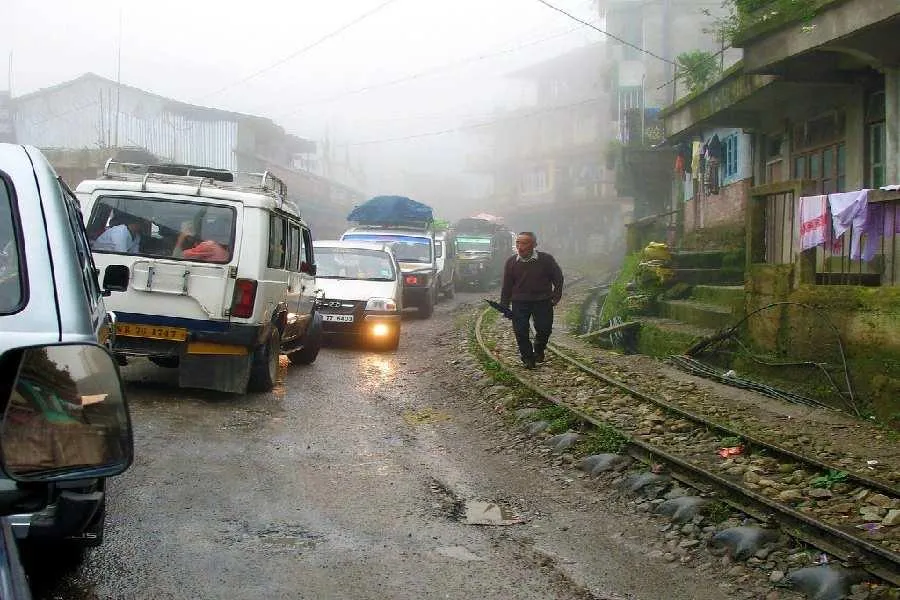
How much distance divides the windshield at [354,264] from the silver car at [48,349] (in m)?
11.1

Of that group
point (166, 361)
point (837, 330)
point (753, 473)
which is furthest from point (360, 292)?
point (753, 473)

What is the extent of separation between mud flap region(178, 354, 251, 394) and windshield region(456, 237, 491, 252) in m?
21.9

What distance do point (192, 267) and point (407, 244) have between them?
13173 millimetres

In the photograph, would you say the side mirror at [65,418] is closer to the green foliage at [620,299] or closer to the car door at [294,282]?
the car door at [294,282]

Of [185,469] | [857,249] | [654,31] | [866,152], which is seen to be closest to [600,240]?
[654,31]

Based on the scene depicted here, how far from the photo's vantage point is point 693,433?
7.77m

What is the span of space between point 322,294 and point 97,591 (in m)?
10.1

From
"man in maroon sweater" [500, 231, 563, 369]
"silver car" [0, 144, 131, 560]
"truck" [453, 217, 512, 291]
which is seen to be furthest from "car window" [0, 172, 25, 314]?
"truck" [453, 217, 512, 291]

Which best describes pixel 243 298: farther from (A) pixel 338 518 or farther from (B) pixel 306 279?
(A) pixel 338 518

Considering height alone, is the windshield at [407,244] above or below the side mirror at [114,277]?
above

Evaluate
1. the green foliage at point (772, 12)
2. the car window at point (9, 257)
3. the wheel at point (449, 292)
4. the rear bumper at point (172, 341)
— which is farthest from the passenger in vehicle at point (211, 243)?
the wheel at point (449, 292)

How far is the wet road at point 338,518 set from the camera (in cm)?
433

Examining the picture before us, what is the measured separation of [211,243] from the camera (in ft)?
28.0

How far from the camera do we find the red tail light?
8.39 metres
